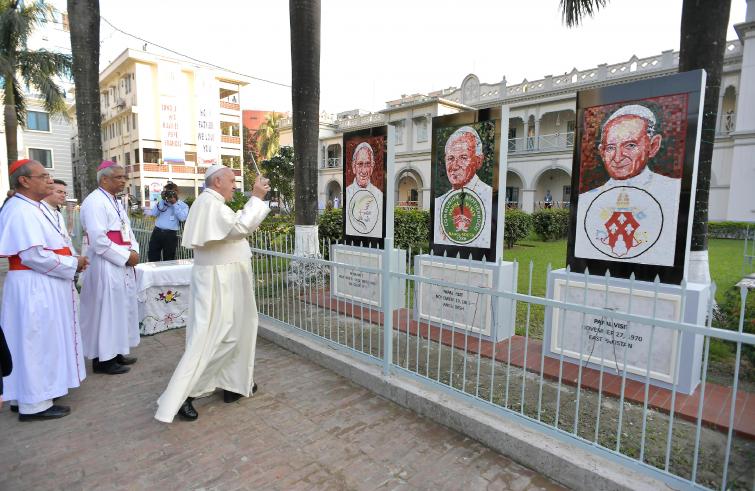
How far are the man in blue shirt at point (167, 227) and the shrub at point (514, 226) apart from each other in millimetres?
9410

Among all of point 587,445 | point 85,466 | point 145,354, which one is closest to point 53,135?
point 145,354

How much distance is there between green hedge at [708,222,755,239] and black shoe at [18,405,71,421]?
22718 mm

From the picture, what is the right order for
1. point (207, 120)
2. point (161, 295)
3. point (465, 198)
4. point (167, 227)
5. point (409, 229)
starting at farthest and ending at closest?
1. point (207, 120)
2. point (409, 229)
3. point (167, 227)
4. point (161, 295)
5. point (465, 198)

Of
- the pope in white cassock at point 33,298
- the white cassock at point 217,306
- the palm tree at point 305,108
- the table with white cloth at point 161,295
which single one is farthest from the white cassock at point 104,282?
the palm tree at point 305,108

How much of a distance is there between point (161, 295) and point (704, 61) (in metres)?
7.19

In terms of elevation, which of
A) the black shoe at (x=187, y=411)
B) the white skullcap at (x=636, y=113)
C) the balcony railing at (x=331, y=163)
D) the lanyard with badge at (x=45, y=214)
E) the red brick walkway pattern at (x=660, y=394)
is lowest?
the black shoe at (x=187, y=411)

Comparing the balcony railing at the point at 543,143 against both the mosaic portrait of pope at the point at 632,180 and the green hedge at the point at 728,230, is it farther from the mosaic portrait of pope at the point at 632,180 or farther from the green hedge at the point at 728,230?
the mosaic portrait of pope at the point at 632,180

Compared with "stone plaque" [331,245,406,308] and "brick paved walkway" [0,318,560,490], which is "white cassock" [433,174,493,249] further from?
"brick paved walkway" [0,318,560,490]

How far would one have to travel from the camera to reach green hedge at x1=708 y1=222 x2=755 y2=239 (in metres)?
17.7

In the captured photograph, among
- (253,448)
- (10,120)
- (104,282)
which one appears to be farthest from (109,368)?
(10,120)

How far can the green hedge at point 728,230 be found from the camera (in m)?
17.7

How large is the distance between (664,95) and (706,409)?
251 centimetres

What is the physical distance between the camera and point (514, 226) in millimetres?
13516

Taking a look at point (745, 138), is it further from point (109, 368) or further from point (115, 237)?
point (109, 368)
